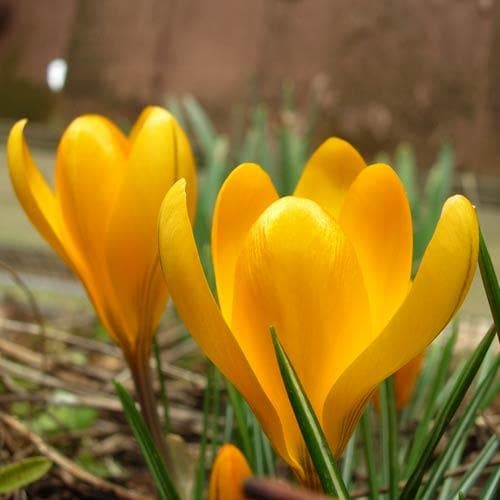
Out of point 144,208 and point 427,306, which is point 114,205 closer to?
point 144,208

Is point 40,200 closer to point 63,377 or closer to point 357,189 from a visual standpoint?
point 357,189

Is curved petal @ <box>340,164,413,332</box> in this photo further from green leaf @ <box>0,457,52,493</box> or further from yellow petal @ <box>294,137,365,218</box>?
green leaf @ <box>0,457,52,493</box>

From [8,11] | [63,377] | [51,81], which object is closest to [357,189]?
[63,377]

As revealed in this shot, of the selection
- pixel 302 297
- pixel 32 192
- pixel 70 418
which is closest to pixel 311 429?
pixel 302 297

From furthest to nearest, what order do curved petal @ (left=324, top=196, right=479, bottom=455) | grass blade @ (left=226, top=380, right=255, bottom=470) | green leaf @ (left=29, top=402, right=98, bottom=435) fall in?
green leaf @ (left=29, top=402, right=98, bottom=435), grass blade @ (left=226, top=380, right=255, bottom=470), curved petal @ (left=324, top=196, right=479, bottom=455)

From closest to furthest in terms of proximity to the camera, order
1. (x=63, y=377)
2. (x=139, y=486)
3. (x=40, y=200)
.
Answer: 1. (x=40, y=200)
2. (x=139, y=486)
3. (x=63, y=377)

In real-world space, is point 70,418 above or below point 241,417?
below

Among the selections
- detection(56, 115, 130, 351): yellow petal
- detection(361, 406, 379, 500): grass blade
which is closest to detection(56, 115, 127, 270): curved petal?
detection(56, 115, 130, 351): yellow petal
